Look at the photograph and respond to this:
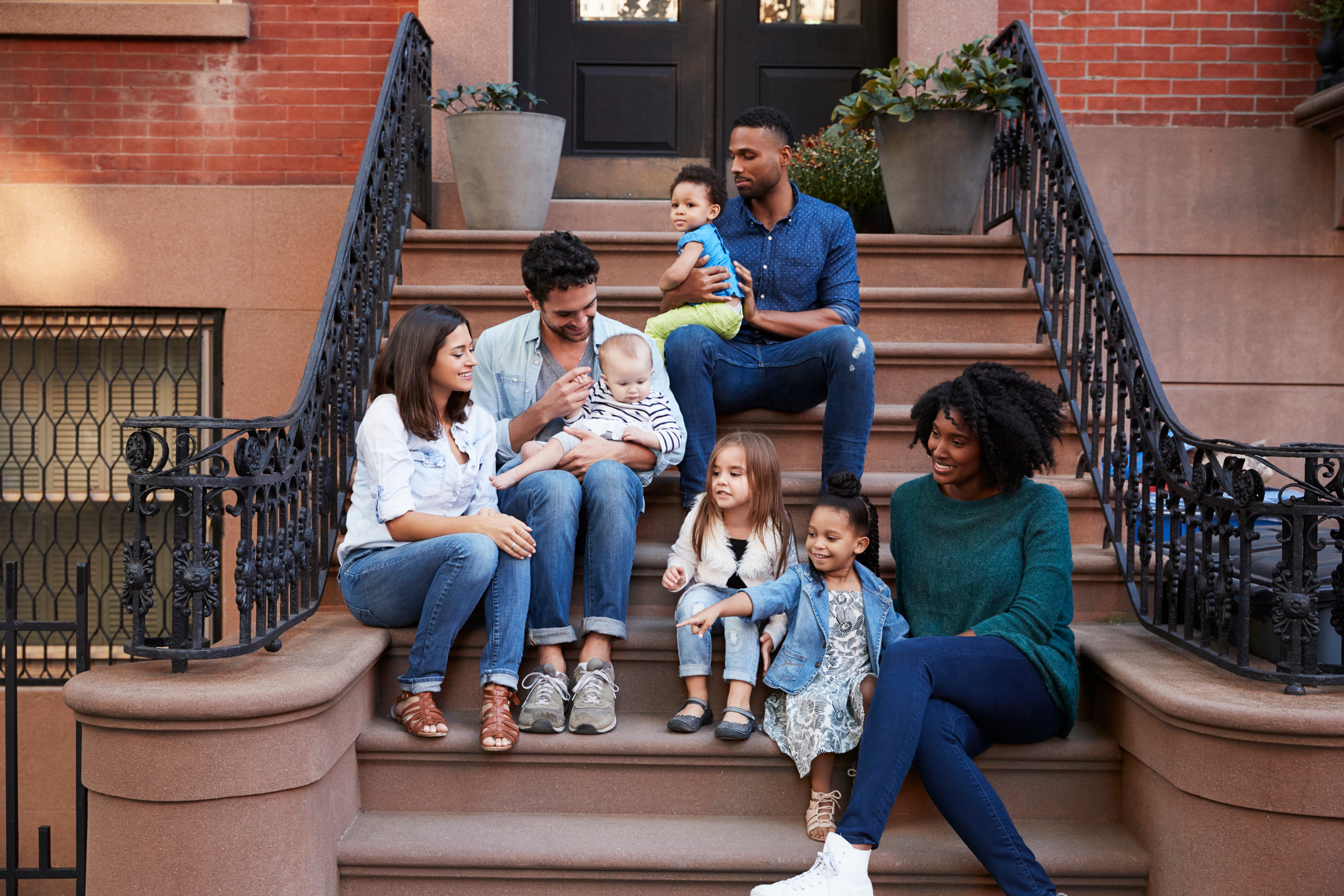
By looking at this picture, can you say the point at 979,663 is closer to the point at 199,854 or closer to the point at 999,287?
the point at 199,854

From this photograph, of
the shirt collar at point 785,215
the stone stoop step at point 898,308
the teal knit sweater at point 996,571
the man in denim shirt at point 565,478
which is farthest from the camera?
the stone stoop step at point 898,308

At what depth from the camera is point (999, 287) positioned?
183 inches

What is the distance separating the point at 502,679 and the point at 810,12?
4512 mm

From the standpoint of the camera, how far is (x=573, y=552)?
9.93 feet

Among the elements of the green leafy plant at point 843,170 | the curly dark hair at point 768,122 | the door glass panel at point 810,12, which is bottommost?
the curly dark hair at point 768,122

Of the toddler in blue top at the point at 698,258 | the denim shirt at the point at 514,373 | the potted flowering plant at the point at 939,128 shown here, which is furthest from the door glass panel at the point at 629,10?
the denim shirt at the point at 514,373

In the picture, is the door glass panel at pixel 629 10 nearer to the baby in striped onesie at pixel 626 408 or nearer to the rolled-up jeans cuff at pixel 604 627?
the baby in striped onesie at pixel 626 408

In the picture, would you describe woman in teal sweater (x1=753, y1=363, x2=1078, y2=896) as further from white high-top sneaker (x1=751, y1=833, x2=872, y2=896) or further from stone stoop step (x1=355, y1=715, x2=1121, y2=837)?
stone stoop step (x1=355, y1=715, x2=1121, y2=837)

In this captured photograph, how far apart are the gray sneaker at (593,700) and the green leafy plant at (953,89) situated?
306 centimetres

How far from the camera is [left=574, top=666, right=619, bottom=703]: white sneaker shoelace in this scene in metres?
2.85

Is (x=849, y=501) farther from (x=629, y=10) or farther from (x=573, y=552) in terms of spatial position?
(x=629, y=10)

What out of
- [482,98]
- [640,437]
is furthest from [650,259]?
[640,437]

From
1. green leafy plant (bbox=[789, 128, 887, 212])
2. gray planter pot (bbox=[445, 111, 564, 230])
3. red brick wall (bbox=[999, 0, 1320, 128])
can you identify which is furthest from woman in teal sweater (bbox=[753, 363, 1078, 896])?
red brick wall (bbox=[999, 0, 1320, 128])

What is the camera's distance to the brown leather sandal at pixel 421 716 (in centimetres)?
279
